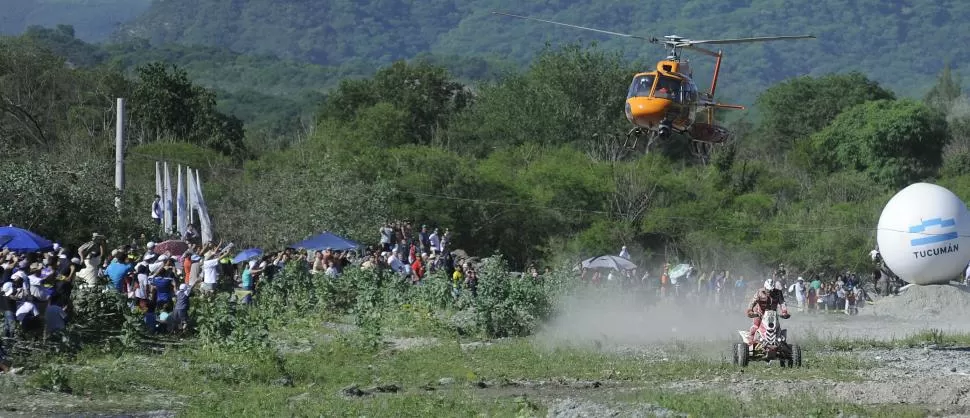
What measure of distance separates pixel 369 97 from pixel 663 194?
43440mm

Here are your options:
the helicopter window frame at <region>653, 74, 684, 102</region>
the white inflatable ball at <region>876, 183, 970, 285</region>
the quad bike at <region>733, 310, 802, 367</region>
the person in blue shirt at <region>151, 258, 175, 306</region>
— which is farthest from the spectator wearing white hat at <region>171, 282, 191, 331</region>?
the white inflatable ball at <region>876, 183, 970, 285</region>

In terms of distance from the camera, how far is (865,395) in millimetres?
23594

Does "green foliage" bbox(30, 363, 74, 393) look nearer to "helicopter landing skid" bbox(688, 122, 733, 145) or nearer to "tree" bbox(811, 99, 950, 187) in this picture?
"helicopter landing skid" bbox(688, 122, 733, 145)

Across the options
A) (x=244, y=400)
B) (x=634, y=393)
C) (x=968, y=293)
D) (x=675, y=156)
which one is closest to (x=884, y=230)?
(x=968, y=293)

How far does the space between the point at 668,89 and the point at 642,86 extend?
2.46 ft

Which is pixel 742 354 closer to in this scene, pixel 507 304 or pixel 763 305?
pixel 763 305

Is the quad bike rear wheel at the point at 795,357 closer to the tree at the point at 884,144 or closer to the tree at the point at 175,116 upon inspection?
the tree at the point at 175,116

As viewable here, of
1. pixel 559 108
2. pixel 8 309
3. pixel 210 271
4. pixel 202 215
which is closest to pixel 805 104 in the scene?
pixel 559 108

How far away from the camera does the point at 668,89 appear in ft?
120

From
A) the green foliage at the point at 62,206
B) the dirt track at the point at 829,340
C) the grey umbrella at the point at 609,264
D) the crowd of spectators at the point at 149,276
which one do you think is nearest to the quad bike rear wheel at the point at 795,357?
the dirt track at the point at 829,340

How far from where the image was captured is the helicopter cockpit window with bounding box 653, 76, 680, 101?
36.5 meters

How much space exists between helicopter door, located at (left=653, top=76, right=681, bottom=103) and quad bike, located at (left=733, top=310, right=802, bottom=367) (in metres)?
9.84

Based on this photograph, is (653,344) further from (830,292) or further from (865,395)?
(830,292)

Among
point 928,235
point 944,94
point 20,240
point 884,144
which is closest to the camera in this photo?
point 20,240
